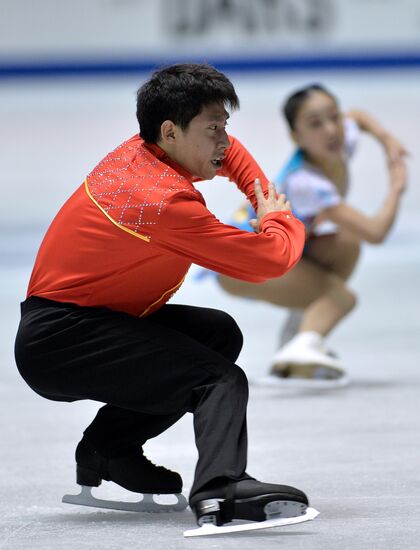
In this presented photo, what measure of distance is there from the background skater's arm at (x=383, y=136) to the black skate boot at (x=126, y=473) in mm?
1730

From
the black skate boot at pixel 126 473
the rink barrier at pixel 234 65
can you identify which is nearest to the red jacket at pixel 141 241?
the black skate boot at pixel 126 473

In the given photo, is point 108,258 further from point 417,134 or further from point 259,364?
point 417,134

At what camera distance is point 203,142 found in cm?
215

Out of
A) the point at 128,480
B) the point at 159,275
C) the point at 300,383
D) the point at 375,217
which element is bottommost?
the point at 128,480

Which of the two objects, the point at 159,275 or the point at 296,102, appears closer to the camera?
the point at 159,275

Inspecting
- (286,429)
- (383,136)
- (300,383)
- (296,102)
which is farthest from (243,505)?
(383,136)

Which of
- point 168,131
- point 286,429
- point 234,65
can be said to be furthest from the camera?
point 234,65

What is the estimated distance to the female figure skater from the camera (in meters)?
3.60

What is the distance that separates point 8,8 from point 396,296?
193 inches

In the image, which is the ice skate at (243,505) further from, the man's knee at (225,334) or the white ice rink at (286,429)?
the man's knee at (225,334)

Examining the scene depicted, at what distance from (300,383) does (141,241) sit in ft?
5.01

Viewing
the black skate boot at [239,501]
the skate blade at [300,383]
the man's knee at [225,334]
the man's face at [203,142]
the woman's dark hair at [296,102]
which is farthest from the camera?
the woman's dark hair at [296,102]

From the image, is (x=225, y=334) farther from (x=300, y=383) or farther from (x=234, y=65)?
(x=234, y=65)

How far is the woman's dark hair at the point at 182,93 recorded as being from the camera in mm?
2115
